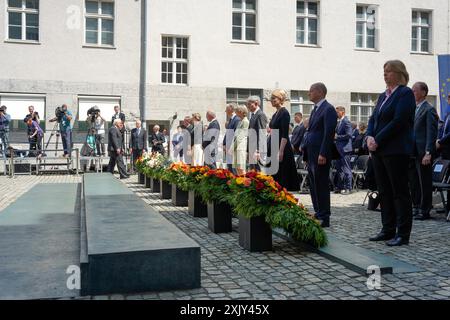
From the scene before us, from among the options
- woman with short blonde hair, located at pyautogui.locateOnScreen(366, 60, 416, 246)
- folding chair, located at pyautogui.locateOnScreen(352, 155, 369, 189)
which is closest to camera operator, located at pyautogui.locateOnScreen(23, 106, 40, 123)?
folding chair, located at pyautogui.locateOnScreen(352, 155, 369, 189)

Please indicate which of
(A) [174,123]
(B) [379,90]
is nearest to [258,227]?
(A) [174,123]

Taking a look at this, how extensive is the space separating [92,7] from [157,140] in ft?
22.4

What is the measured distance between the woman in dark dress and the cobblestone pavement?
97 centimetres

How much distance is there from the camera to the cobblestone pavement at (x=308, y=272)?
4.61 metres

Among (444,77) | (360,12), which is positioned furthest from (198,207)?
(360,12)

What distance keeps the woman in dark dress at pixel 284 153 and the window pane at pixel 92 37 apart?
17.3 meters

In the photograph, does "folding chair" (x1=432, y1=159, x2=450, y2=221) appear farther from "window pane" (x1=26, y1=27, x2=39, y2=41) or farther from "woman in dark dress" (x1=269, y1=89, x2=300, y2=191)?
"window pane" (x1=26, y1=27, x2=39, y2=41)

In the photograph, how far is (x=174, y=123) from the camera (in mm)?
25000

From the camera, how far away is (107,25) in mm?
24547

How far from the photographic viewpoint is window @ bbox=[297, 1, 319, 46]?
26953 mm

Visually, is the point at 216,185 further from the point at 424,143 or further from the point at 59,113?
the point at 59,113

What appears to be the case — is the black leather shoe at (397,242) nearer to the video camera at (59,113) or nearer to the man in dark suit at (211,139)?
the man in dark suit at (211,139)
